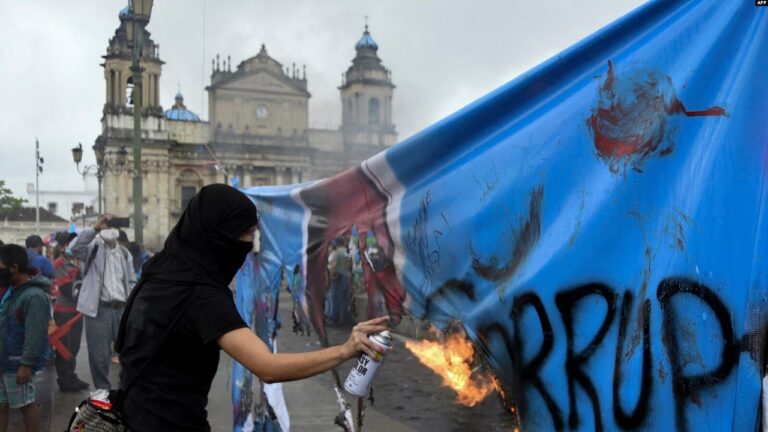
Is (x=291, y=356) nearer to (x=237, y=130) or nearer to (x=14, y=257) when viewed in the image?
(x=14, y=257)

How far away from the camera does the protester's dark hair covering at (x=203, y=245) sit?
230 centimetres

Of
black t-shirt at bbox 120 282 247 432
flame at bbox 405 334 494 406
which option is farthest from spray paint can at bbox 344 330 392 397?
flame at bbox 405 334 494 406

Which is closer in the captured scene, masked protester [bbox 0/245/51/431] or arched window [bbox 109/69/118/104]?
masked protester [bbox 0/245/51/431]

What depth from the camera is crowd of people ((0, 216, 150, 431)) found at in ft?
16.4

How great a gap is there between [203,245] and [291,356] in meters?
0.49

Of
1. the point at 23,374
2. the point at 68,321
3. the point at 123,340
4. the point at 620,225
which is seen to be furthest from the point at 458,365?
the point at 68,321

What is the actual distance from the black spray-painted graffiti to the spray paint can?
0.46 meters

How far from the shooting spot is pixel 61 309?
26.0 ft

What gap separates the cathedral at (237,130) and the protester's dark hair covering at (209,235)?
46821 mm

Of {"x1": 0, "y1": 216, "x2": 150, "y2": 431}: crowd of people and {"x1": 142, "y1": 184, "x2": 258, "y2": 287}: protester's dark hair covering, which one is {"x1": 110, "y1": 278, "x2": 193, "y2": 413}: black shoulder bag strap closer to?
{"x1": 142, "y1": 184, "x2": 258, "y2": 287}: protester's dark hair covering

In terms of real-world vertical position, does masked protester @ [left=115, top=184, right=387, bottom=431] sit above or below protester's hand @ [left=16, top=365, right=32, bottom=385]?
above

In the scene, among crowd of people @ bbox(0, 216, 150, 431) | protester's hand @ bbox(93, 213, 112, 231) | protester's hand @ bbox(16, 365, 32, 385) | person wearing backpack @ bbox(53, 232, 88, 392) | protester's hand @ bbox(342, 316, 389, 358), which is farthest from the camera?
person wearing backpack @ bbox(53, 232, 88, 392)

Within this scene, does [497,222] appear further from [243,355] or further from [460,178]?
[243,355]

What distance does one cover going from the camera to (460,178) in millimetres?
2701
